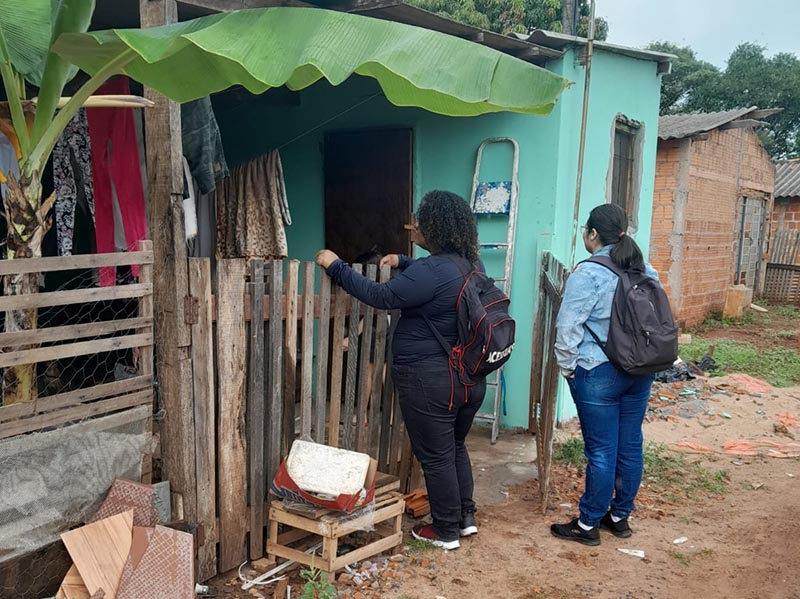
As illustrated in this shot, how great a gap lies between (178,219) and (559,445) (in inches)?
150

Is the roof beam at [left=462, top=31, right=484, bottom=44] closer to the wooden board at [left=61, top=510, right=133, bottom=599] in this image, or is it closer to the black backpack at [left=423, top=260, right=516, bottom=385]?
the black backpack at [left=423, top=260, right=516, bottom=385]

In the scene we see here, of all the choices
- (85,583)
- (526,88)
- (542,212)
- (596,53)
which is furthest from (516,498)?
(596,53)

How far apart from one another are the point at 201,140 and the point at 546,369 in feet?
8.91

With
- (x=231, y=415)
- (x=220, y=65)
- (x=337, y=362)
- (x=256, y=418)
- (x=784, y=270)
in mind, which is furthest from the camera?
(x=784, y=270)

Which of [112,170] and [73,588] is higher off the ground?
[112,170]

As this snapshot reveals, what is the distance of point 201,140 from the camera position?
4.09m

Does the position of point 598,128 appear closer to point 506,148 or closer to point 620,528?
point 506,148

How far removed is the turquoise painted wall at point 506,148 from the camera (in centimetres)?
586

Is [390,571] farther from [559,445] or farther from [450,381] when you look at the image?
[559,445]

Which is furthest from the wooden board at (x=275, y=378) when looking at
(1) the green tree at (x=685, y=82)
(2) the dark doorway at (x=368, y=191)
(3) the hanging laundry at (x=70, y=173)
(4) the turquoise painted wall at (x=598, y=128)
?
(1) the green tree at (x=685, y=82)

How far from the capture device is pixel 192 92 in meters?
2.69

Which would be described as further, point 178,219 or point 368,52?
point 178,219

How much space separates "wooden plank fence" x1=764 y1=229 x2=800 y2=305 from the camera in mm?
15984

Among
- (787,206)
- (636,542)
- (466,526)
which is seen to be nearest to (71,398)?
(466,526)
